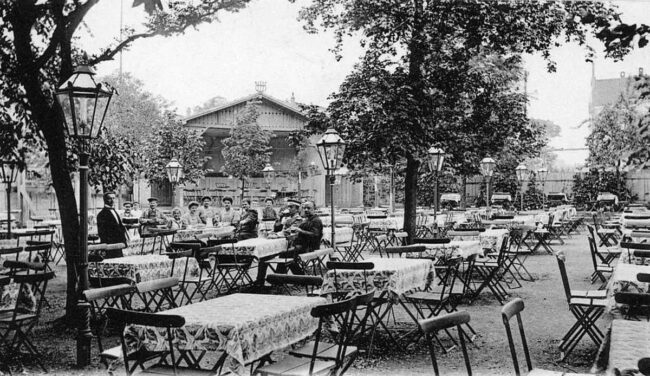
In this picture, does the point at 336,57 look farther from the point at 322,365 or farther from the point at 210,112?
the point at 210,112

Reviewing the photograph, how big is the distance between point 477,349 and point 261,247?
487cm

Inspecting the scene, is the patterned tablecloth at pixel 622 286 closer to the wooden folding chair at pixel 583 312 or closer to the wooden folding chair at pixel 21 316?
the wooden folding chair at pixel 583 312

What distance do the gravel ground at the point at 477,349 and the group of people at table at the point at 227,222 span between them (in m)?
1.51

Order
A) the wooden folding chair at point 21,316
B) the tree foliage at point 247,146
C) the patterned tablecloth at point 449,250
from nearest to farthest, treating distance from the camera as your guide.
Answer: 1. the wooden folding chair at point 21,316
2. the patterned tablecloth at point 449,250
3. the tree foliage at point 247,146

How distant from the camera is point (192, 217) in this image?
1581 centimetres

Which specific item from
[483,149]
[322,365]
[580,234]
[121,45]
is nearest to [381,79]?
[483,149]

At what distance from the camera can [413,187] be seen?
15.3 meters

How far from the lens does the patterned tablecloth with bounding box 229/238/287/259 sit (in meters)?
10.6

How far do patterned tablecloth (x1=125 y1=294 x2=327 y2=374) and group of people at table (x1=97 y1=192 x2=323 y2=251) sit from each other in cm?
563

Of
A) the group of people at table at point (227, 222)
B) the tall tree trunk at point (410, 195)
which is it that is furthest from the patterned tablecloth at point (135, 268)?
the tall tree trunk at point (410, 195)

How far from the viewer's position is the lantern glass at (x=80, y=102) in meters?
5.88

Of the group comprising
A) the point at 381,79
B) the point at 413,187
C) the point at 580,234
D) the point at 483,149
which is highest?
the point at 381,79

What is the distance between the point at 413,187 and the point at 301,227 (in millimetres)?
4979

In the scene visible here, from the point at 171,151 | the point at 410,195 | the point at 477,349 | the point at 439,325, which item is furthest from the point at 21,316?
the point at 171,151
